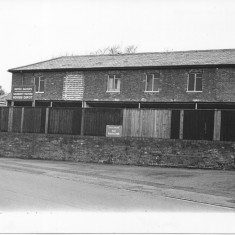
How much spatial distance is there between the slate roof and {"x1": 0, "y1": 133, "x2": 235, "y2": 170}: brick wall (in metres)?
10.2

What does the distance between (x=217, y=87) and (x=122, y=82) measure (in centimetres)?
742

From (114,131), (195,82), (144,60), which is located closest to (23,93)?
(114,131)

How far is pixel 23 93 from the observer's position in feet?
93.1

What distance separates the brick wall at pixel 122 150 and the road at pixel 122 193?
3450 millimetres

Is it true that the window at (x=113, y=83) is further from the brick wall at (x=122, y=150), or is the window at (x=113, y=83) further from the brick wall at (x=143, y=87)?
the brick wall at (x=122, y=150)

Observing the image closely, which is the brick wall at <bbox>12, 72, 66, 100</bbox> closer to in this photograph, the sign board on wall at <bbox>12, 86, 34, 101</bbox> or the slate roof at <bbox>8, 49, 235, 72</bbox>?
the slate roof at <bbox>8, 49, 235, 72</bbox>

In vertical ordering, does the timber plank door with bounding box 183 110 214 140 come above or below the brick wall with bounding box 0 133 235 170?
above

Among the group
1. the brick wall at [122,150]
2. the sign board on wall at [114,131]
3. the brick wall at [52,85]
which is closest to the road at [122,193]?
the brick wall at [122,150]

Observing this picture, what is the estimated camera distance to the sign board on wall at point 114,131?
23.4 metres

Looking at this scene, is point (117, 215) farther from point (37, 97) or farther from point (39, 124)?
point (37, 97)

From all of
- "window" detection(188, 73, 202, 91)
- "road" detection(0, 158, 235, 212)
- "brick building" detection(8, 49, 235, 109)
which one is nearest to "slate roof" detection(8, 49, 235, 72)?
"brick building" detection(8, 49, 235, 109)

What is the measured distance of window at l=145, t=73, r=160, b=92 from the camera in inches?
1282

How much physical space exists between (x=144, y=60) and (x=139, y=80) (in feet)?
7.00

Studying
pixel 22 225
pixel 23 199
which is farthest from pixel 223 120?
pixel 22 225
